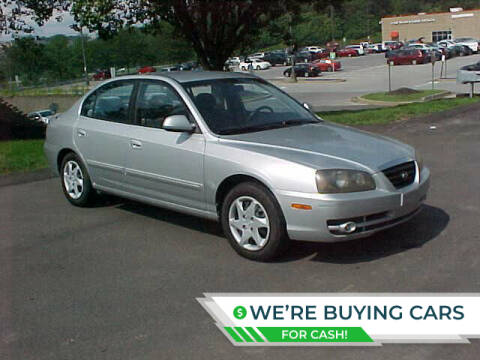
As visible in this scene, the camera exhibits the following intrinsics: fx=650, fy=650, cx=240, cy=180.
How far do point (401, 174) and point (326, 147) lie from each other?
687 millimetres

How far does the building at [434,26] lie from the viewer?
86562 millimetres

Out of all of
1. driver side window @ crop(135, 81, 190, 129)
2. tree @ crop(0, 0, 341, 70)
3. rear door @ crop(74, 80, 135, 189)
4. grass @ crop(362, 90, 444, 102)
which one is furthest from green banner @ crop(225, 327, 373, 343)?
grass @ crop(362, 90, 444, 102)

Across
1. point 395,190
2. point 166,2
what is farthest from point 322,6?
point 395,190

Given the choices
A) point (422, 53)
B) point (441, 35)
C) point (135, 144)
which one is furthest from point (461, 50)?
point (135, 144)

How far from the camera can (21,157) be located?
11.2 metres

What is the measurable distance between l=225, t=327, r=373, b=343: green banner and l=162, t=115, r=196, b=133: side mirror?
243 cm

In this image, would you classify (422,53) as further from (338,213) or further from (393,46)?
(338,213)

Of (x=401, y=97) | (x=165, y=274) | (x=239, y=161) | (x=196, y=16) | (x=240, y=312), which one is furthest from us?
(x=401, y=97)

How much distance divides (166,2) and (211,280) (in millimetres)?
11450

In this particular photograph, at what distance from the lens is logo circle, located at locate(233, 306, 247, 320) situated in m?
4.33

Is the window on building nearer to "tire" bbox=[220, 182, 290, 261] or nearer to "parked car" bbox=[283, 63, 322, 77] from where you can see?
"parked car" bbox=[283, 63, 322, 77]

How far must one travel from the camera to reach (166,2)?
15359mm

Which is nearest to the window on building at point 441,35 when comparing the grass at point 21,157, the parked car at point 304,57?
the parked car at point 304,57

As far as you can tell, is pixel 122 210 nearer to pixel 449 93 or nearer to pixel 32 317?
pixel 32 317
